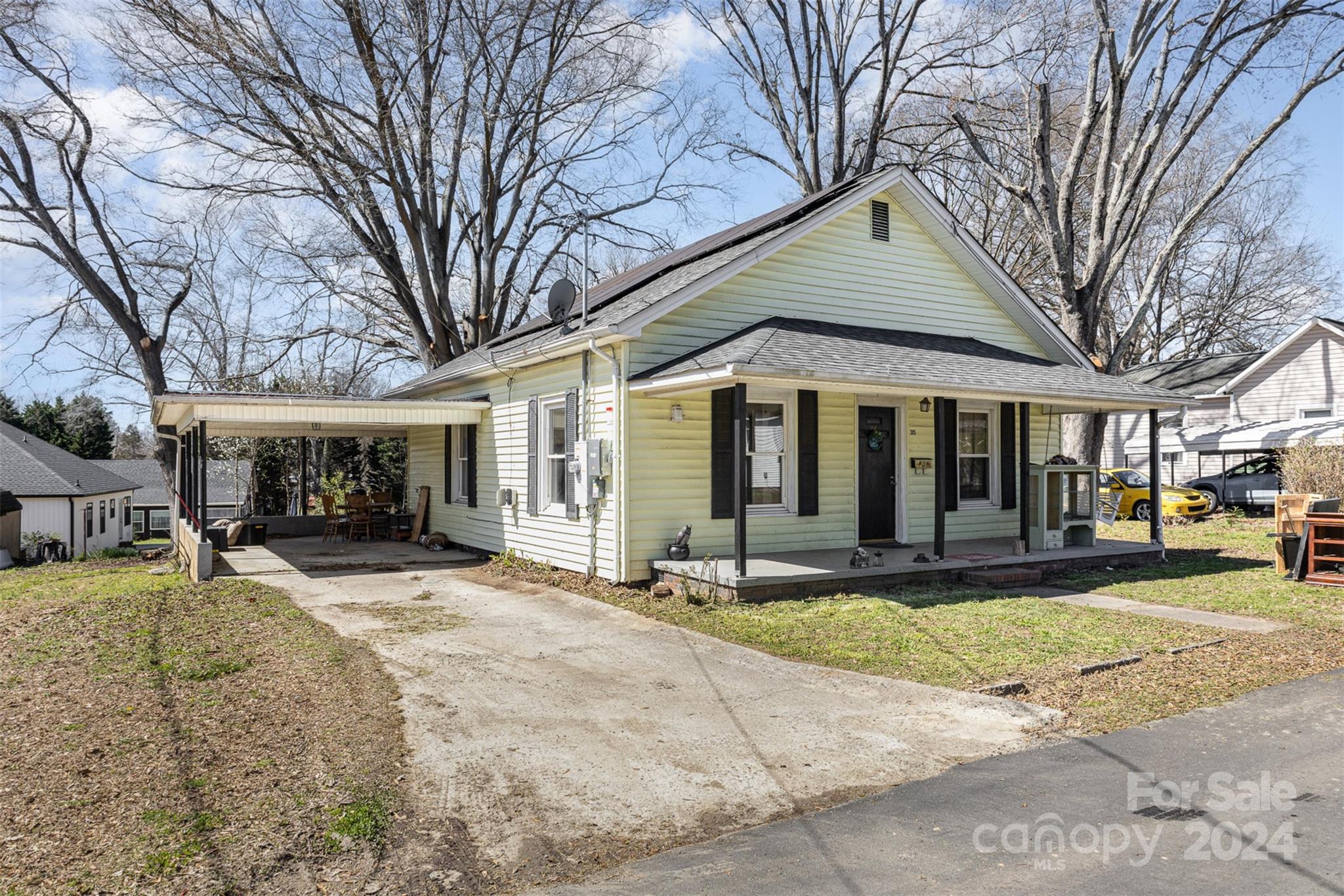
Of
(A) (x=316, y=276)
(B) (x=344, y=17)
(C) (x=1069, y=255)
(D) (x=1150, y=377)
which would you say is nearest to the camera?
(C) (x=1069, y=255)

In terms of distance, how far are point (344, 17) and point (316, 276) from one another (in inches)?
276

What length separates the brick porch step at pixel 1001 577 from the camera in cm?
1025

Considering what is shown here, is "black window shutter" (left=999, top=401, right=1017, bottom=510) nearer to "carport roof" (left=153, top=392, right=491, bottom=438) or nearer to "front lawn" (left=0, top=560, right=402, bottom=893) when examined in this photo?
"carport roof" (left=153, top=392, right=491, bottom=438)

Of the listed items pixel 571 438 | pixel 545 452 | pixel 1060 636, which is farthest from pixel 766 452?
pixel 1060 636

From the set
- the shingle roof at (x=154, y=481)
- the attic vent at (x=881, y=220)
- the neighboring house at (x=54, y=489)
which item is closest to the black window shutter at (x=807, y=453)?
the attic vent at (x=881, y=220)

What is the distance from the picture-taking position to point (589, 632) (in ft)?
26.1

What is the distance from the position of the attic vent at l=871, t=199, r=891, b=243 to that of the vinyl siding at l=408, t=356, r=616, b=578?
4829 millimetres

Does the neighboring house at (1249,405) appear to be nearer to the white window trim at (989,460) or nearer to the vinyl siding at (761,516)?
the white window trim at (989,460)

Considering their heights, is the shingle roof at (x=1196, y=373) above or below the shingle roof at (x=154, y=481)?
above

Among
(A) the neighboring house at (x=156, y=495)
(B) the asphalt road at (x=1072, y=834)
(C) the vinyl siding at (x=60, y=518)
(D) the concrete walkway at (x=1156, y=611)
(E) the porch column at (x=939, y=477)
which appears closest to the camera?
(B) the asphalt road at (x=1072, y=834)

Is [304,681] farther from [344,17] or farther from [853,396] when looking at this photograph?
[344,17]

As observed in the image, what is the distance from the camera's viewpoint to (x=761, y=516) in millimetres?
10945

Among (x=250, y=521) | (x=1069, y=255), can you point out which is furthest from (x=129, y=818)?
(x=1069, y=255)

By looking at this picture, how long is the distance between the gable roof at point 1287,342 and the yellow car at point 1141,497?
236 inches
